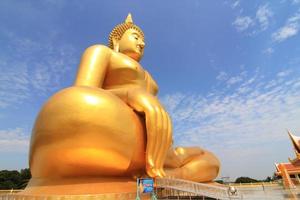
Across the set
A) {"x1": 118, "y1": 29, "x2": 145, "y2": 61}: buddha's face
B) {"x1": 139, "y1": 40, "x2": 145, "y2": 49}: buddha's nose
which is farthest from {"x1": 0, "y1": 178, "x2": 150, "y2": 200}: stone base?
{"x1": 139, "y1": 40, "x2": 145, "y2": 49}: buddha's nose

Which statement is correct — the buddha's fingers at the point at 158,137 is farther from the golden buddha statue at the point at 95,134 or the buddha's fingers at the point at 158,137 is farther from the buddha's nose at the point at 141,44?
the buddha's nose at the point at 141,44

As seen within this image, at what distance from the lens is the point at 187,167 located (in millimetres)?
9195

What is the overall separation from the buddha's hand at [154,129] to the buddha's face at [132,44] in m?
3.49

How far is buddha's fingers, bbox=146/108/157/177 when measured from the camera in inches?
276

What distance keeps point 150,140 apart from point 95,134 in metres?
1.86

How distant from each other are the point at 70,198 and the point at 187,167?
16.3ft

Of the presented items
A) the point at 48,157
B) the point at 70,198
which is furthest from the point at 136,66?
the point at 70,198

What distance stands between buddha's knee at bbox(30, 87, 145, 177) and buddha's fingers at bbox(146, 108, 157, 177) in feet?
2.31

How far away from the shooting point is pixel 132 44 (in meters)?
10.7

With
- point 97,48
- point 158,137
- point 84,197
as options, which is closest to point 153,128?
point 158,137

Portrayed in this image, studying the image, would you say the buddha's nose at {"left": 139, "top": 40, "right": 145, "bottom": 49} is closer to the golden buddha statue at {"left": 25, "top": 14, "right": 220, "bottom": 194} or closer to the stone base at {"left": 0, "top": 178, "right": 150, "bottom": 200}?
the golden buddha statue at {"left": 25, "top": 14, "right": 220, "bottom": 194}

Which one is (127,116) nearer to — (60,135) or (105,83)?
(60,135)

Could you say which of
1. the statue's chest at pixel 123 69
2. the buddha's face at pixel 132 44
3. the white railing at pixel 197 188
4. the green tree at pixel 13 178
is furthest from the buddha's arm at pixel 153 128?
the green tree at pixel 13 178

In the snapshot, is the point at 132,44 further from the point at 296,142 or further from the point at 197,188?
the point at 296,142
